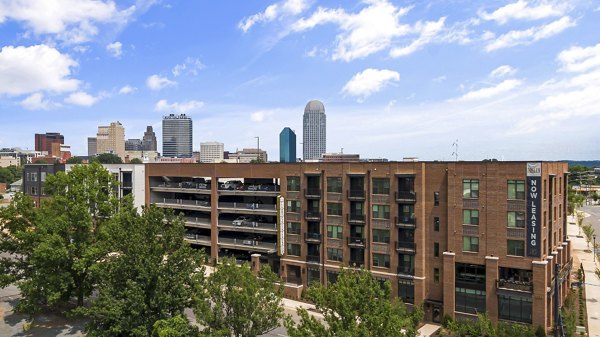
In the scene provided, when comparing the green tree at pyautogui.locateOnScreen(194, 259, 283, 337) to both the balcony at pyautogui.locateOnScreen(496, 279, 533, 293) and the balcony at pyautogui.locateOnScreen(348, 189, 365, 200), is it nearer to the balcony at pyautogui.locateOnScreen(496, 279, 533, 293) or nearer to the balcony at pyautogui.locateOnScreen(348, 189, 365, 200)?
the balcony at pyautogui.locateOnScreen(348, 189, 365, 200)

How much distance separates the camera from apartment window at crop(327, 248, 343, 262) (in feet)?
181

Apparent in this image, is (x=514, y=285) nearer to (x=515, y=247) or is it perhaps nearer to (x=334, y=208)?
(x=515, y=247)

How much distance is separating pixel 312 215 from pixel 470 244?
19969 mm

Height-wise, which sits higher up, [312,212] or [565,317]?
[312,212]

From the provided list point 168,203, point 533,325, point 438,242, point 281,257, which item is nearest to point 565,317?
point 533,325

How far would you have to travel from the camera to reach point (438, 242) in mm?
48938

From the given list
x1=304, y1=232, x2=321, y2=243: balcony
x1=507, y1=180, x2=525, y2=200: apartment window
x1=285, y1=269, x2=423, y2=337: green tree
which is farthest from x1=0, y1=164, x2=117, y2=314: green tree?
x1=507, y1=180, x2=525, y2=200: apartment window

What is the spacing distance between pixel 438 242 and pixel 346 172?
1379cm

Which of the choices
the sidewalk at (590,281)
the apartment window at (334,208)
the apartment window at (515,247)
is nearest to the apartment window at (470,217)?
the apartment window at (515,247)

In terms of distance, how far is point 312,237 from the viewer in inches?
2258

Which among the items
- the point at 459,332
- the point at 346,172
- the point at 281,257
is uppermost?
the point at 346,172

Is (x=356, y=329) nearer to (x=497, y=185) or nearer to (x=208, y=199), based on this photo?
(x=497, y=185)

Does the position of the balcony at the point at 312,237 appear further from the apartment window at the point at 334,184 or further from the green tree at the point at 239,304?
the green tree at the point at 239,304

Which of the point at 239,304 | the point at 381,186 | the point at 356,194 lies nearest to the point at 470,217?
the point at 381,186
